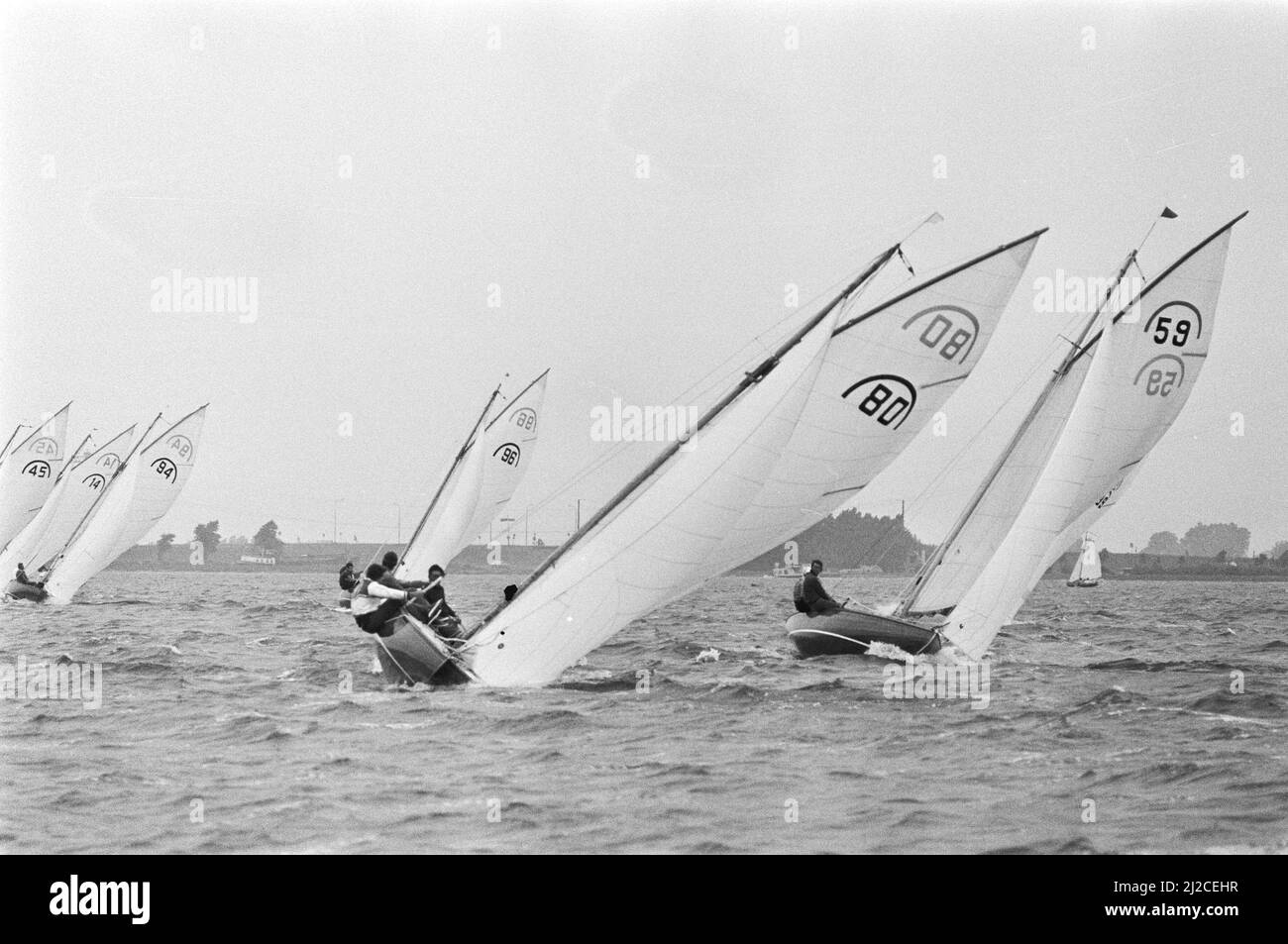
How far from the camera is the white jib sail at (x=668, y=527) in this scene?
1080 centimetres

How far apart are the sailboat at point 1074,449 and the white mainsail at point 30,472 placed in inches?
361

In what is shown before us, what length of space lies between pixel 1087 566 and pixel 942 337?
19700mm

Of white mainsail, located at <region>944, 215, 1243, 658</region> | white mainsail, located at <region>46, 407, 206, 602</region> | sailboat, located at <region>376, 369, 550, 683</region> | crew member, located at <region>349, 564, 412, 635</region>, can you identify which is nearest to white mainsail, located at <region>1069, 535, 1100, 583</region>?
white mainsail, located at <region>944, 215, 1243, 658</region>

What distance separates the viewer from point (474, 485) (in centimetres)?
1786

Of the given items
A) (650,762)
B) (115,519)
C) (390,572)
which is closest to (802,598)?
(390,572)

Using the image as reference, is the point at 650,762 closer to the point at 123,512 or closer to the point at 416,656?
the point at 416,656

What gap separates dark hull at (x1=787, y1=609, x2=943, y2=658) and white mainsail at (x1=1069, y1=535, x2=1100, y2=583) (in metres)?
15.1

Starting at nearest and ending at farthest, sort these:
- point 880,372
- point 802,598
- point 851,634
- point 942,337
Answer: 1. point 880,372
2. point 942,337
3. point 851,634
4. point 802,598

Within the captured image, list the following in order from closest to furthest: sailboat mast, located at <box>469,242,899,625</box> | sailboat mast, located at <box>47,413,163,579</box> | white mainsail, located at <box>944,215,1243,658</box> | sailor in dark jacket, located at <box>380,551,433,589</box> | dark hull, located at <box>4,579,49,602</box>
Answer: sailboat mast, located at <box>469,242,899,625</box>, sailor in dark jacket, located at <box>380,551,433,589</box>, white mainsail, located at <box>944,215,1243,658</box>, sailboat mast, located at <box>47,413,163,579</box>, dark hull, located at <box>4,579,49,602</box>

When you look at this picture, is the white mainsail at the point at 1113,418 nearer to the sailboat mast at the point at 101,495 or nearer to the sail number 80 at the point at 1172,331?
the sail number 80 at the point at 1172,331

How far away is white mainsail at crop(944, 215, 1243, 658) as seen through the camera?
12.8 m

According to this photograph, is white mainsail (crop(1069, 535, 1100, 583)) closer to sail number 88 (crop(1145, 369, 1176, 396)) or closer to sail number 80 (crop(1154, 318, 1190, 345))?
sail number 88 (crop(1145, 369, 1176, 396))
